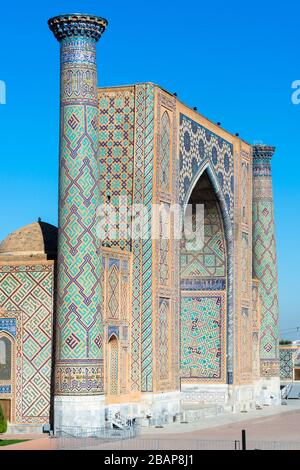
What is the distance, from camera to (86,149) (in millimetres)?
19516

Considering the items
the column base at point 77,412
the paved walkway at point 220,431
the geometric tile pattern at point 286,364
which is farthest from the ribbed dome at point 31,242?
the geometric tile pattern at point 286,364

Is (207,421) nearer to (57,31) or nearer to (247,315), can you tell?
(247,315)

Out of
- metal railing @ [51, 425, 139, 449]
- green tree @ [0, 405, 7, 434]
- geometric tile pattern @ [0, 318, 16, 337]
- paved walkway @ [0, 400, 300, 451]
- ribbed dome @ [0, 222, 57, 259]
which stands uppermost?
ribbed dome @ [0, 222, 57, 259]

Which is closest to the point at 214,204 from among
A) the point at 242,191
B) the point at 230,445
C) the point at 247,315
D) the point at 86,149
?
the point at 242,191

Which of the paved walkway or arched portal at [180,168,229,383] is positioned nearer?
the paved walkway

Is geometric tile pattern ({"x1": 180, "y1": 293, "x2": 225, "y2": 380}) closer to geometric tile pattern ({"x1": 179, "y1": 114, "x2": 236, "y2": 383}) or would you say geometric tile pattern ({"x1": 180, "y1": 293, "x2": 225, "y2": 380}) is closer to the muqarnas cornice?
geometric tile pattern ({"x1": 179, "y1": 114, "x2": 236, "y2": 383})

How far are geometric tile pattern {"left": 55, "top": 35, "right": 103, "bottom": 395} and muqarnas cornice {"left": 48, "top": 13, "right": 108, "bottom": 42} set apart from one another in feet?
2.00

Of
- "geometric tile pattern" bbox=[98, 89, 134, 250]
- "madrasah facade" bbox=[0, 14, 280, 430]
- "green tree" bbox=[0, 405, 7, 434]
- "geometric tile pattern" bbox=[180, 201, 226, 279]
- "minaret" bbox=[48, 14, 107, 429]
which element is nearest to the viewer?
"green tree" bbox=[0, 405, 7, 434]

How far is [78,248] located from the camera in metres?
19.3

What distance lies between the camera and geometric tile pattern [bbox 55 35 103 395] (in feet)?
63.3

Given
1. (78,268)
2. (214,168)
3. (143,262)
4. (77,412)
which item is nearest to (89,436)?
(77,412)

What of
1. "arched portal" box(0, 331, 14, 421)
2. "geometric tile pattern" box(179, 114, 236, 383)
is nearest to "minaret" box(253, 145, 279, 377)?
"geometric tile pattern" box(179, 114, 236, 383)

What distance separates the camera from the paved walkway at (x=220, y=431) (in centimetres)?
1777
